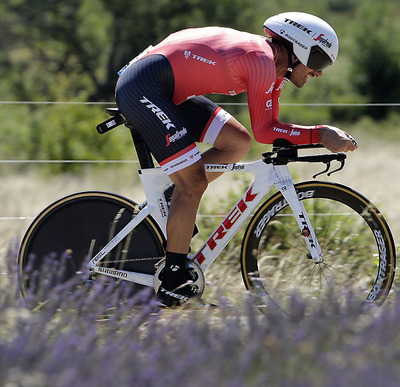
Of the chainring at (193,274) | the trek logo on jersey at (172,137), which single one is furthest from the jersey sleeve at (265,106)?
the chainring at (193,274)

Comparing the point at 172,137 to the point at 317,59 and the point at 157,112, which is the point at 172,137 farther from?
the point at 317,59

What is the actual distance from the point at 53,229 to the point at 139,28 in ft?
66.2

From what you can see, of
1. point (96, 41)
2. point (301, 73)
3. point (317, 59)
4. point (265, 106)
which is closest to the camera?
point (265, 106)

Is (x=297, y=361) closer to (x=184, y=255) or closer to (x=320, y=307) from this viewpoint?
(x=320, y=307)

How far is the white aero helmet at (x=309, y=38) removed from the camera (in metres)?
3.68

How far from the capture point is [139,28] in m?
23.4

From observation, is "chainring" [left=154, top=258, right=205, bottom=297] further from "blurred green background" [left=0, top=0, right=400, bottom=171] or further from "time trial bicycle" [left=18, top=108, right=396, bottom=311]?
"blurred green background" [left=0, top=0, right=400, bottom=171]

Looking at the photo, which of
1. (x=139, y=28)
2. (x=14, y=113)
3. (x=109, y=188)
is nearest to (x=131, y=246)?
(x=109, y=188)

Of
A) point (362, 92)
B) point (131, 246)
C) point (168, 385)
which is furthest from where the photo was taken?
point (362, 92)

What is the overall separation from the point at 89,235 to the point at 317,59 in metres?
1.67

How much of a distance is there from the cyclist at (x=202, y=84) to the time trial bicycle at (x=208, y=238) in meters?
0.16

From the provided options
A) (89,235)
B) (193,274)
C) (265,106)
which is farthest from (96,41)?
(265,106)

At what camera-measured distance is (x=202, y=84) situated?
3.71 metres

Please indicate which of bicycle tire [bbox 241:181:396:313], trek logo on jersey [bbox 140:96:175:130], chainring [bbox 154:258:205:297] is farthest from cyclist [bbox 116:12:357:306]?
bicycle tire [bbox 241:181:396:313]
